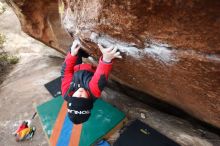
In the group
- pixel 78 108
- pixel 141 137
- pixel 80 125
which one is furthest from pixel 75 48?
pixel 141 137

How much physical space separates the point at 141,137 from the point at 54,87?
8.24ft

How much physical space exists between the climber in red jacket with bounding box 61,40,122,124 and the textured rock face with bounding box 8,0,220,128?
7.8 inches

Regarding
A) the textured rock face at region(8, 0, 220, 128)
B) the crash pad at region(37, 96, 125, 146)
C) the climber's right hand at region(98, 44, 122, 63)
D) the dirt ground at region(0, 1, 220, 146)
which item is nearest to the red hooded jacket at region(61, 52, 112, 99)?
the climber's right hand at region(98, 44, 122, 63)

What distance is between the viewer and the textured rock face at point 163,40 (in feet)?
6.95

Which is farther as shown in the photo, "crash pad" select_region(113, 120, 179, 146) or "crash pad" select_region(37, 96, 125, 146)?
"crash pad" select_region(37, 96, 125, 146)

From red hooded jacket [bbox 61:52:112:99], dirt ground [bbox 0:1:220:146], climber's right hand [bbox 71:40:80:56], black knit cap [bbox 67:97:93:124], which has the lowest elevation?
dirt ground [bbox 0:1:220:146]

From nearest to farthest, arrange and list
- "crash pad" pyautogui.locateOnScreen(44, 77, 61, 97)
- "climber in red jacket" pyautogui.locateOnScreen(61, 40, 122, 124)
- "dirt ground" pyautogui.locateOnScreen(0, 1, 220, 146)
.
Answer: "climber in red jacket" pyautogui.locateOnScreen(61, 40, 122, 124) < "dirt ground" pyautogui.locateOnScreen(0, 1, 220, 146) < "crash pad" pyautogui.locateOnScreen(44, 77, 61, 97)

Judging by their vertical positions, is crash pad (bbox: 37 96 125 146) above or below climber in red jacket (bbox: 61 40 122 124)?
below

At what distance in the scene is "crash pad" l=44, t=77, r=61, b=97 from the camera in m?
5.58

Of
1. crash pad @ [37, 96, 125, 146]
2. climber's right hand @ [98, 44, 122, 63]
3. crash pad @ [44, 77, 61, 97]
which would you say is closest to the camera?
climber's right hand @ [98, 44, 122, 63]

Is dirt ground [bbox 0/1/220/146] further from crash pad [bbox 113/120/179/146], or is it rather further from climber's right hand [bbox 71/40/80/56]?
climber's right hand [bbox 71/40/80/56]

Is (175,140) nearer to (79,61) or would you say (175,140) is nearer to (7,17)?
(79,61)

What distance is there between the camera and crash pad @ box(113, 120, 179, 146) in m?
3.82

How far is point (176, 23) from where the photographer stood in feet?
7.28
